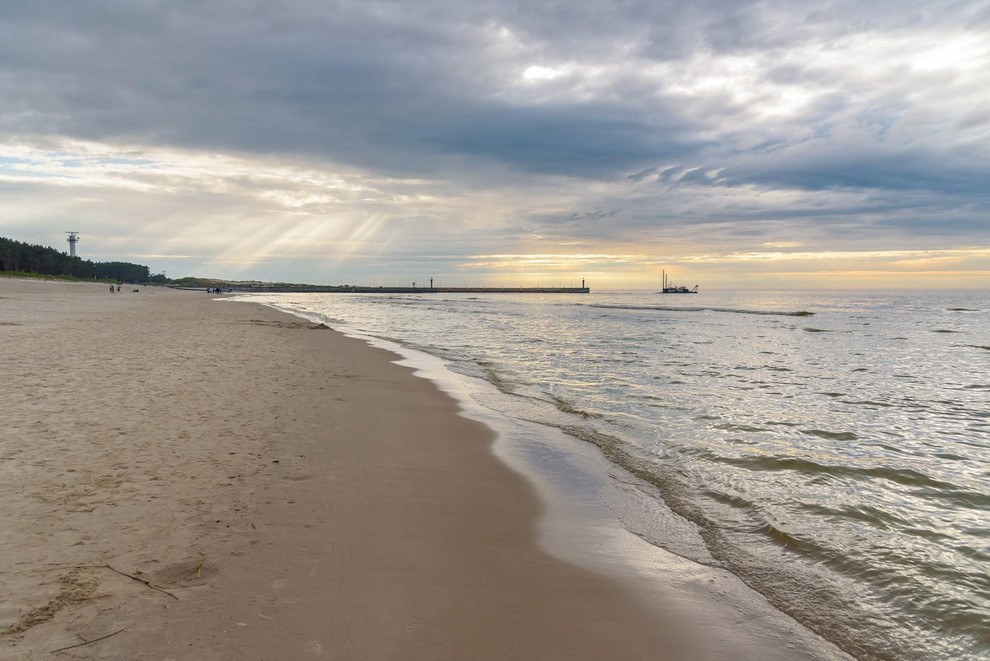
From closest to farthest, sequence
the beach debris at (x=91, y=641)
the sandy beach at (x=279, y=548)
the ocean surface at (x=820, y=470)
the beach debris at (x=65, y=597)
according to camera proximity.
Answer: the beach debris at (x=91, y=641)
the beach debris at (x=65, y=597)
the sandy beach at (x=279, y=548)
the ocean surface at (x=820, y=470)

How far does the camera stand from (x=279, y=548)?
4.59 m

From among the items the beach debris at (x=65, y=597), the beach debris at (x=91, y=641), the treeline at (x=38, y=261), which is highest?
the treeline at (x=38, y=261)

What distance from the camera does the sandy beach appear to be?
3.43 m

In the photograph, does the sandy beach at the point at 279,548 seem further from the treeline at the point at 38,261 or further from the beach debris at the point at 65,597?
the treeline at the point at 38,261

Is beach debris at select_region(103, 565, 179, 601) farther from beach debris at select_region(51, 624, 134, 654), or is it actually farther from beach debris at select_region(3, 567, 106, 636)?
beach debris at select_region(51, 624, 134, 654)

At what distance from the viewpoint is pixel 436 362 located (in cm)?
1941

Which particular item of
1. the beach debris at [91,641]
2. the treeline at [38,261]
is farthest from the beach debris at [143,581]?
the treeline at [38,261]

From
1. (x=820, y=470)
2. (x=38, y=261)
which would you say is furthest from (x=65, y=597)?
(x=38, y=261)

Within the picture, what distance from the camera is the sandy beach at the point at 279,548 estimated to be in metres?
3.43

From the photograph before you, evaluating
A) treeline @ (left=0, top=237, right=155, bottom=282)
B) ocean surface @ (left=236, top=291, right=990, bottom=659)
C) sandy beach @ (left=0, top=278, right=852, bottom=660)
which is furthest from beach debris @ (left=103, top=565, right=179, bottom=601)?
treeline @ (left=0, top=237, right=155, bottom=282)

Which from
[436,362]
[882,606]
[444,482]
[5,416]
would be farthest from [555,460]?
[436,362]

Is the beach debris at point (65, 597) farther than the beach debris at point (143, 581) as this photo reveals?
No

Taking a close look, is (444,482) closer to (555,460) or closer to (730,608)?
(555,460)

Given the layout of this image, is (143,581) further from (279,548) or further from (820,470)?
(820,470)
